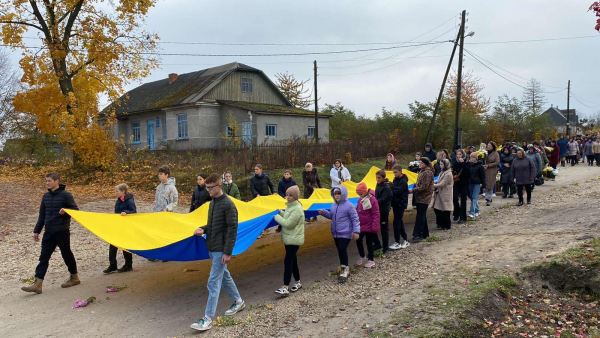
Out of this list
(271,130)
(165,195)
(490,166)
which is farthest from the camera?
(271,130)

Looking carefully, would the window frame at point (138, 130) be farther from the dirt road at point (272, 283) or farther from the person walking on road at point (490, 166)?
the person walking on road at point (490, 166)

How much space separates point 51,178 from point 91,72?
1809cm

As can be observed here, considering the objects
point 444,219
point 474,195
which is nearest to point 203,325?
point 444,219

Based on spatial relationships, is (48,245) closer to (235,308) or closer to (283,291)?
(235,308)

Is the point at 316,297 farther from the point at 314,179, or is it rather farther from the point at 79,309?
the point at 314,179

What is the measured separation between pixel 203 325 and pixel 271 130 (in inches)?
897

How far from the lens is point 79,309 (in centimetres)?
596

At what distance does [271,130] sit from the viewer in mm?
27344

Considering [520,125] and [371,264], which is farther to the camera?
[520,125]

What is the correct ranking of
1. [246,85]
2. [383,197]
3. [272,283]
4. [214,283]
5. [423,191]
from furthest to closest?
[246,85], [423,191], [383,197], [272,283], [214,283]

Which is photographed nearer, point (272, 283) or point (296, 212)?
point (296, 212)

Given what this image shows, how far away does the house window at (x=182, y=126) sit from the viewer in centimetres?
2811

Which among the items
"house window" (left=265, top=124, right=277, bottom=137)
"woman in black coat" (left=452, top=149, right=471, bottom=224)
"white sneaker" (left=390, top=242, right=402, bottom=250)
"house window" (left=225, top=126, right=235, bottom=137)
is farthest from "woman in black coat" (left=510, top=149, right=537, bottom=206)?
"house window" (left=265, top=124, right=277, bottom=137)

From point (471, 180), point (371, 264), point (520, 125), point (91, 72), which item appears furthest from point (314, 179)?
point (520, 125)
